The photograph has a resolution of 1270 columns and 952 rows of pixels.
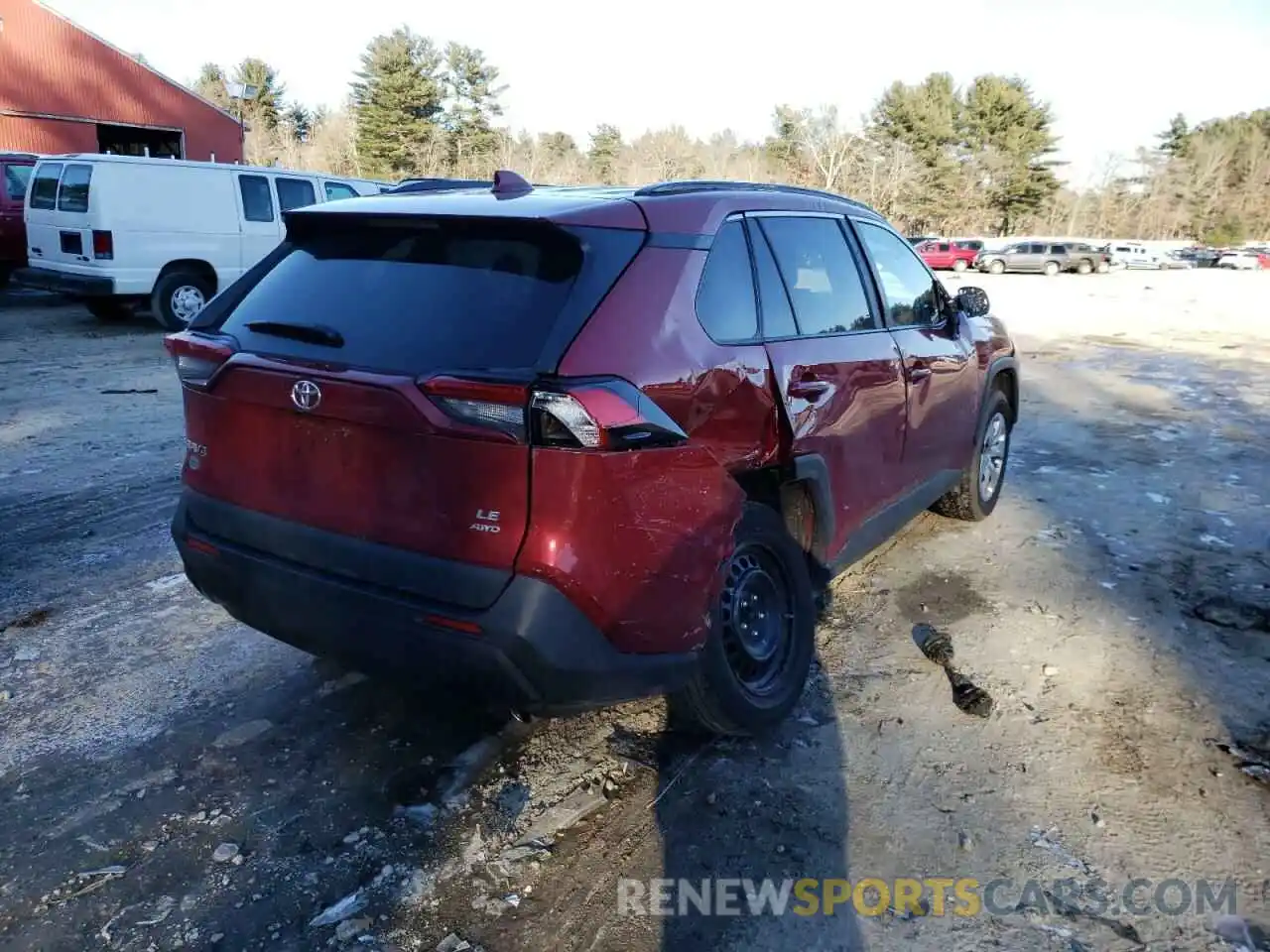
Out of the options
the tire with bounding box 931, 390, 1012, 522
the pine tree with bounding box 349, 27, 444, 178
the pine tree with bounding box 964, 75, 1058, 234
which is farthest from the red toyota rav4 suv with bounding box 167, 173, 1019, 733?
the pine tree with bounding box 964, 75, 1058, 234

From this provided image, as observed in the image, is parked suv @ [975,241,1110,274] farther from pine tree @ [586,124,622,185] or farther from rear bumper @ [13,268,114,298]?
rear bumper @ [13,268,114,298]

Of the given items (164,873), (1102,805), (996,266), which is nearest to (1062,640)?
Answer: (1102,805)

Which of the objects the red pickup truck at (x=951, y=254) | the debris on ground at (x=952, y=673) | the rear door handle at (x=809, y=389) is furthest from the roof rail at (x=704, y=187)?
the red pickup truck at (x=951, y=254)

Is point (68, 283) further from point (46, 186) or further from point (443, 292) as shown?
point (443, 292)

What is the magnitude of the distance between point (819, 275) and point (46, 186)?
11.6 metres

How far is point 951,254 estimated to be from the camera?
133 feet

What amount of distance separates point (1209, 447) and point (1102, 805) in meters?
5.87

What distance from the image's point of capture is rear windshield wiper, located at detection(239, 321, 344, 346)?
2670mm

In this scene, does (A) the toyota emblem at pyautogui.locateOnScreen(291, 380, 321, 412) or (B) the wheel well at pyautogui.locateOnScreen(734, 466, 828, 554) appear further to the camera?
(B) the wheel well at pyautogui.locateOnScreen(734, 466, 828, 554)

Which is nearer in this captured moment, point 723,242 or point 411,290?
point 411,290

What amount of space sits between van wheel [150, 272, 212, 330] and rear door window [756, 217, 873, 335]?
10067 millimetres

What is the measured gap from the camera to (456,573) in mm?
2426

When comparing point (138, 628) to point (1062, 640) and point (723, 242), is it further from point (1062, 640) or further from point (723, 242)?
point (1062, 640)

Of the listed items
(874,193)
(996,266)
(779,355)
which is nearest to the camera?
(779,355)
